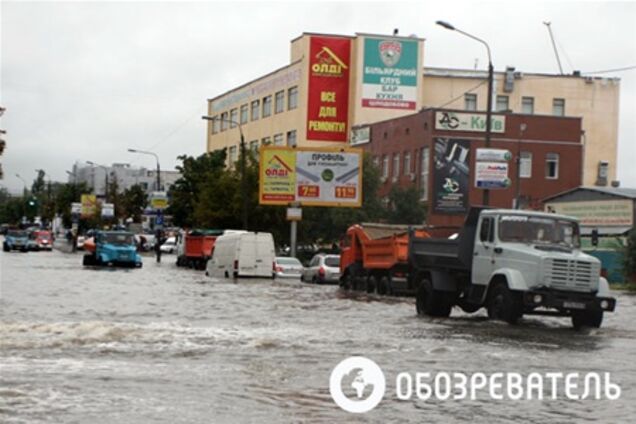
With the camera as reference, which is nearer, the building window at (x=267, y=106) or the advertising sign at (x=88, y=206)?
the building window at (x=267, y=106)

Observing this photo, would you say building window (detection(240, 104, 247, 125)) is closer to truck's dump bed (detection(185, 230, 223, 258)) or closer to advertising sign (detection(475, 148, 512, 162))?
truck's dump bed (detection(185, 230, 223, 258))

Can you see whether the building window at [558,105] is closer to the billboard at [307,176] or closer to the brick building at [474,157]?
the brick building at [474,157]

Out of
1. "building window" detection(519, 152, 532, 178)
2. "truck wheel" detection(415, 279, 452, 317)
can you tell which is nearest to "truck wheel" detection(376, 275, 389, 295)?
"truck wheel" detection(415, 279, 452, 317)

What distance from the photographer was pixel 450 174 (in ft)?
236

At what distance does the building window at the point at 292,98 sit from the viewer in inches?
3711

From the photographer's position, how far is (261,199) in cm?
6394

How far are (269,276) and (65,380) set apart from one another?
37.2 meters

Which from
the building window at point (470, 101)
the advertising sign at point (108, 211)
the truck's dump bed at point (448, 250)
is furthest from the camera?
the advertising sign at point (108, 211)

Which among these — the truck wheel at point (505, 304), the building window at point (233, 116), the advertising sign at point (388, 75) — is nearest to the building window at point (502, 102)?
the advertising sign at point (388, 75)

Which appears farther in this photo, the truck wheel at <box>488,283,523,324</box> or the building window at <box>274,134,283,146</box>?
the building window at <box>274,134,283,146</box>

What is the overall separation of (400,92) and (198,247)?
1022 inches

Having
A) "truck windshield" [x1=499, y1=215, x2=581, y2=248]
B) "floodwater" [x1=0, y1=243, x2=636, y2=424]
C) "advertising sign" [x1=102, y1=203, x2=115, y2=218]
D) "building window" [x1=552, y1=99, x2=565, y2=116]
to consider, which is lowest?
"floodwater" [x1=0, y1=243, x2=636, y2=424]

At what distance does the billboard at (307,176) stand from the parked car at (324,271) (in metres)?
11.1

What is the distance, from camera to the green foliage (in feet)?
162
